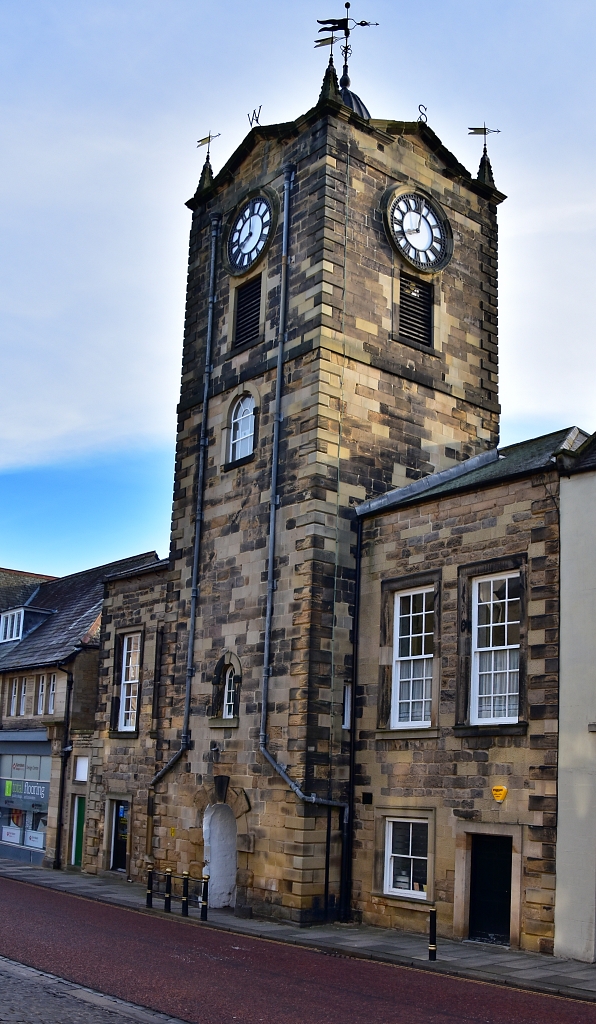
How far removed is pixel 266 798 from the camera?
60.8 ft

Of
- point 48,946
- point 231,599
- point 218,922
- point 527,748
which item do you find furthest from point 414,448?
point 48,946

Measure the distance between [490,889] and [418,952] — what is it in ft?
5.50

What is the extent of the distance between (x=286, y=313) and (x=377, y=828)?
9811mm

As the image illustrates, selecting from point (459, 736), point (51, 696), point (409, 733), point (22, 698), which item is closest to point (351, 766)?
point (409, 733)

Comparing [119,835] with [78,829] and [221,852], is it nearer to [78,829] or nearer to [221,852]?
[78,829]

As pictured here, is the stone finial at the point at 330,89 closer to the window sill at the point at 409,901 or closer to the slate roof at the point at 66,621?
the slate roof at the point at 66,621

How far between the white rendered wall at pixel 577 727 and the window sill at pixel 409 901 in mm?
2623

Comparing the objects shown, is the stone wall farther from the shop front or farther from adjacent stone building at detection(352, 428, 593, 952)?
the shop front

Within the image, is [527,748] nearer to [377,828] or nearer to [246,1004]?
[377,828]

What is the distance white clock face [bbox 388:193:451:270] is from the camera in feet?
70.1

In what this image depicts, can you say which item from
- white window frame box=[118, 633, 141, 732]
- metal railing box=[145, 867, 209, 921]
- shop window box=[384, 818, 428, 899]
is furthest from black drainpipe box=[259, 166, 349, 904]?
white window frame box=[118, 633, 141, 732]

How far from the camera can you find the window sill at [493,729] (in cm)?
1539

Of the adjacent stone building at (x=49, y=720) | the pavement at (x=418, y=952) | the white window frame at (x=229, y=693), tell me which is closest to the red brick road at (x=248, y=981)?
the pavement at (x=418, y=952)

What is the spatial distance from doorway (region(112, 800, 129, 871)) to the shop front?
460 centimetres
